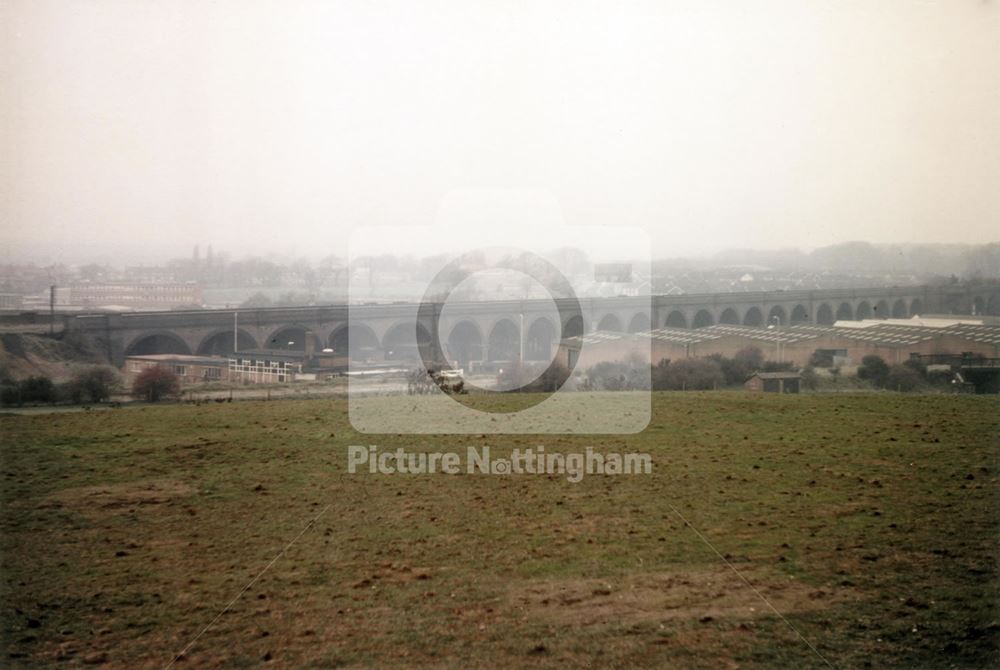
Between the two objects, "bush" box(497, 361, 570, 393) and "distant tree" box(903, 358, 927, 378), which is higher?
"distant tree" box(903, 358, 927, 378)

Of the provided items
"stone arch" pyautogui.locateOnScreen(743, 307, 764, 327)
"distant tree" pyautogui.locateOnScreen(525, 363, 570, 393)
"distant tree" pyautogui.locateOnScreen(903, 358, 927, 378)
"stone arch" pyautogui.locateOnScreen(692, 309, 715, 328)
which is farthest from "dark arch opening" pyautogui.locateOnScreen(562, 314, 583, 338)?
"distant tree" pyautogui.locateOnScreen(903, 358, 927, 378)

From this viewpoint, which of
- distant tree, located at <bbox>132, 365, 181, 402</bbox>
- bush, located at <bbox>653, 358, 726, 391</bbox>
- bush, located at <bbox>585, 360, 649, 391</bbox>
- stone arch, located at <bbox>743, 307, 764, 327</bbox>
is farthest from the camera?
stone arch, located at <bbox>743, 307, 764, 327</bbox>

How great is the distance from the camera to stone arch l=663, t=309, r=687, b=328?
20484 mm

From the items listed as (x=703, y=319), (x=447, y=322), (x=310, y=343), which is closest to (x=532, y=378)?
(x=447, y=322)

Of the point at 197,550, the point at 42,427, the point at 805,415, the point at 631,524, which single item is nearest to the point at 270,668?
the point at 197,550

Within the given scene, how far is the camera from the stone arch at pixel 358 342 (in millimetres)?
17891

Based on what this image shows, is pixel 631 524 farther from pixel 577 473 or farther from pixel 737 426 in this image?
pixel 737 426

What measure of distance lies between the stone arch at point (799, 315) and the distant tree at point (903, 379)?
7.34m

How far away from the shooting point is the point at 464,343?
19.1m

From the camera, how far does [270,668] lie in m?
3.88

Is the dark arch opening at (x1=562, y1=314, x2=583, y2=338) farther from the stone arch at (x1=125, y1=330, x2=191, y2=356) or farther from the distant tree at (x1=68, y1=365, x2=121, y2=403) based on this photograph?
the distant tree at (x1=68, y1=365, x2=121, y2=403)

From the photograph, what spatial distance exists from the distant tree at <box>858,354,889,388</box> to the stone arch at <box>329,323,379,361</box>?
10.2 m

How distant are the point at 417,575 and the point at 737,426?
5.94m

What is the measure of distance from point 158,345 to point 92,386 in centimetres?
730
